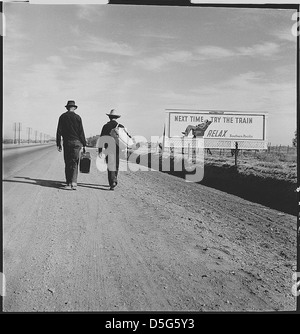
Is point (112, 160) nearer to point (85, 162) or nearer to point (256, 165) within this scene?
point (85, 162)

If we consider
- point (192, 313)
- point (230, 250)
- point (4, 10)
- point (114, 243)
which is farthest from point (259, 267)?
point (4, 10)

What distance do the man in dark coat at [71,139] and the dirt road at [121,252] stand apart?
0.09m

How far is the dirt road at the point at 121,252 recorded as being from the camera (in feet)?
7.95

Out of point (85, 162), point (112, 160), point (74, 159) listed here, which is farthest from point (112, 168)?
point (74, 159)

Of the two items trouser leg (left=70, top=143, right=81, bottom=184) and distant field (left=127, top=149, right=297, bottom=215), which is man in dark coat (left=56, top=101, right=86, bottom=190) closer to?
trouser leg (left=70, top=143, right=81, bottom=184)

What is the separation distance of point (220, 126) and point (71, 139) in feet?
5.12

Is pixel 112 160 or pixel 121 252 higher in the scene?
pixel 112 160

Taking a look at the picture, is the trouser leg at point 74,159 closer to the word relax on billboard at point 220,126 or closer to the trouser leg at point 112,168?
the trouser leg at point 112,168

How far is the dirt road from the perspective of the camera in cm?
242

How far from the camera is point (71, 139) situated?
319 centimetres

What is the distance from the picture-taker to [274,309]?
250 centimetres

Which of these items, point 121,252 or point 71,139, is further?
point 71,139
